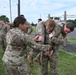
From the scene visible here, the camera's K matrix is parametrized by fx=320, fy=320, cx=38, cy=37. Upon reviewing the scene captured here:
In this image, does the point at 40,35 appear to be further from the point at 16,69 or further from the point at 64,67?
the point at 64,67

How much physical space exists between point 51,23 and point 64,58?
6.28 meters

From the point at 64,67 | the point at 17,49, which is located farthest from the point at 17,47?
the point at 64,67

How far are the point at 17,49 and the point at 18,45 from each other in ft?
0.32

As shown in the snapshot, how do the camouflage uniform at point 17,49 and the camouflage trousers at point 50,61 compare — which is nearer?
the camouflage uniform at point 17,49

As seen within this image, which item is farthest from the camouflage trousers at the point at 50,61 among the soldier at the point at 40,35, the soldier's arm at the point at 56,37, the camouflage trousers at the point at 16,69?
the camouflage trousers at the point at 16,69

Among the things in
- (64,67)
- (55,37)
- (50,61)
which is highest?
(55,37)

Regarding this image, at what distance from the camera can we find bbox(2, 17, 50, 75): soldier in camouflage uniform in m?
5.88

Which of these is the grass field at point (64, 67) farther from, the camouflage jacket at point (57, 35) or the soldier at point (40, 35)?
the camouflage jacket at point (57, 35)

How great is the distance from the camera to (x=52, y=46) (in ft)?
26.8

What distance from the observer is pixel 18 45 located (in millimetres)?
5957

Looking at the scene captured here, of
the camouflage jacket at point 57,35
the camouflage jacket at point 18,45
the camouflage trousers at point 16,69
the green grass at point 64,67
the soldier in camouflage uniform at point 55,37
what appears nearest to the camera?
the camouflage jacket at point 18,45

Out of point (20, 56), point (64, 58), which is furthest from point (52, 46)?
point (64, 58)

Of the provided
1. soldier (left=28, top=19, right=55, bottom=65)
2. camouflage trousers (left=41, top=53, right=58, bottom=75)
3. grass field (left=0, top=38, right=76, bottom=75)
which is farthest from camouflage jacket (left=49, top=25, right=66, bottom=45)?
grass field (left=0, top=38, right=76, bottom=75)

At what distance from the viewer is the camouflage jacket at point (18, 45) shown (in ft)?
19.2
